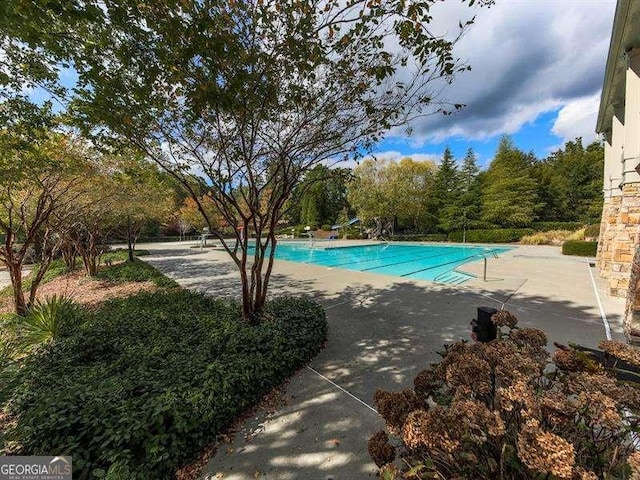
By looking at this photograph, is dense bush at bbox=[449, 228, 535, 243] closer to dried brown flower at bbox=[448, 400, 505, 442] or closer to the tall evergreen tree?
the tall evergreen tree

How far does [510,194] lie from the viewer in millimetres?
24219

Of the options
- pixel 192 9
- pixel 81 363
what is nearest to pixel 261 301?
pixel 81 363

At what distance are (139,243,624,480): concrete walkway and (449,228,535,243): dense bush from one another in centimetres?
1496

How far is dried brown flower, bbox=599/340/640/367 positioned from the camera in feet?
4.58

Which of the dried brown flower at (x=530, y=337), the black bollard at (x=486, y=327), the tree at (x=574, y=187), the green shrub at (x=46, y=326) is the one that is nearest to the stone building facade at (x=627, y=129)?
the black bollard at (x=486, y=327)

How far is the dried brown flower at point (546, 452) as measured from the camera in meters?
0.88

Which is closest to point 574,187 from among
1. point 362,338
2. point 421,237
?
point 421,237

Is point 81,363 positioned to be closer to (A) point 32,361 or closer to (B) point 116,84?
(A) point 32,361

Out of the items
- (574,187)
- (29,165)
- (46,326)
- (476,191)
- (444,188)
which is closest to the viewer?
(46,326)

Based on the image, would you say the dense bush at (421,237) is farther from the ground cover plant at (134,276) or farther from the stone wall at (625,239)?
the ground cover plant at (134,276)
